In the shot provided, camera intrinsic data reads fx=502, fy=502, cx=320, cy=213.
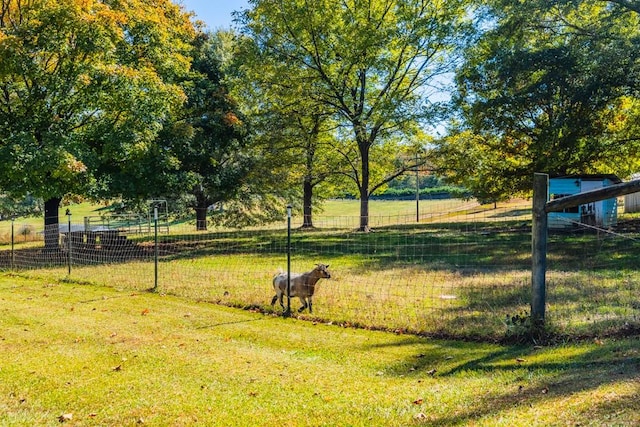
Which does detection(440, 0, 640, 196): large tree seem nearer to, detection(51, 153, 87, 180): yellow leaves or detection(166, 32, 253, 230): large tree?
detection(166, 32, 253, 230): large tree

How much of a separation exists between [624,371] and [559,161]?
50.3ft

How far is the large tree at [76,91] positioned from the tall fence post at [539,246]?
1346 centimetres

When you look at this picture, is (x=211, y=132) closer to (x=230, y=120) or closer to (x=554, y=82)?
(x=230, y=120)

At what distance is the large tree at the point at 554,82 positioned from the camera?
15938 mm

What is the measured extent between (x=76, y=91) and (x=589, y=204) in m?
20.5

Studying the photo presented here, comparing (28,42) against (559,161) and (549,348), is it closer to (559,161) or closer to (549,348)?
(549,348)

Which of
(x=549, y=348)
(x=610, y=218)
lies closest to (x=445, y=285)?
(x=549, y=348)

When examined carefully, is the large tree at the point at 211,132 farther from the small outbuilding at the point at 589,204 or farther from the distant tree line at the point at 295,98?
the small outbuilding at the point at 589,204

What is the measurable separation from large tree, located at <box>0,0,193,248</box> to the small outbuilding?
646 inches

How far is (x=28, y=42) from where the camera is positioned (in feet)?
48.7

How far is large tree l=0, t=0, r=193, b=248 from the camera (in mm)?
14781

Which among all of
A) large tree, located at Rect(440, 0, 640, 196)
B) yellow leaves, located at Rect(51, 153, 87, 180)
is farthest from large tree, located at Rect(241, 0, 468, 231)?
yellow leaves, located at Rect(51, 153, 87, 180)

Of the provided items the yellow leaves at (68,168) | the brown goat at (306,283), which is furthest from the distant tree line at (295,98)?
the brown goat at (306,283)

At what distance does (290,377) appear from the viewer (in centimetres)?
481
